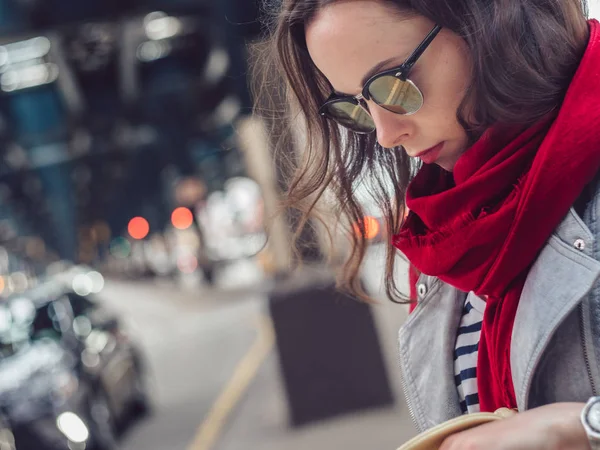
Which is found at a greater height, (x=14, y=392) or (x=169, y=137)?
(x=169, y=137)

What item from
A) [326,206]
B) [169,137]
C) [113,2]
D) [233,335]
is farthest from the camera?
[169,137]

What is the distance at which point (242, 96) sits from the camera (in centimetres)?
1020

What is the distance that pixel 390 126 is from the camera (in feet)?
5.39

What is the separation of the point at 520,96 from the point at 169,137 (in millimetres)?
22614

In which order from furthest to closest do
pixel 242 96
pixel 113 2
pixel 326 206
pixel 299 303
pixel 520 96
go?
pixel 242 96
pixel 113 2
pixel 299 303
pixel 326 206
pixel 520 96

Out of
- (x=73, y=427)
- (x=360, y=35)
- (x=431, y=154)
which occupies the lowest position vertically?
(x=73, y=427)

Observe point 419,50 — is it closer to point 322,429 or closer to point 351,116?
point 351,116

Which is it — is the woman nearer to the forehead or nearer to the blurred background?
the forehead

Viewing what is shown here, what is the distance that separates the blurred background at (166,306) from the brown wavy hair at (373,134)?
99mm

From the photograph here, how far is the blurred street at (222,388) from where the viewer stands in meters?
7.79

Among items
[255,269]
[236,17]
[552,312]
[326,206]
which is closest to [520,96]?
[552,312]

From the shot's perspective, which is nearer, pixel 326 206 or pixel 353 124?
pixel 353 124

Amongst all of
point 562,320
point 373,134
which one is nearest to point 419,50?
point 373,134

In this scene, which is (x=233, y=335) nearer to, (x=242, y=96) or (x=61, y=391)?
(x=242, y=96)
